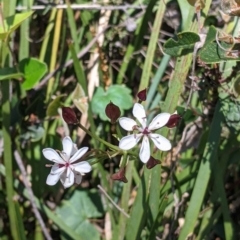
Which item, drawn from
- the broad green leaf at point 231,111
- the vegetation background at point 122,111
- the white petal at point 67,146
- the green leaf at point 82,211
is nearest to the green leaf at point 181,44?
the vegetation background at point 122,111

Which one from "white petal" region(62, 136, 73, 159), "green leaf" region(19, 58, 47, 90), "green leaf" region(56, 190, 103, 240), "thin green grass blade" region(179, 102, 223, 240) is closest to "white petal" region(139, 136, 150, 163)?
"white petal" region(62, 136, 73, 159)

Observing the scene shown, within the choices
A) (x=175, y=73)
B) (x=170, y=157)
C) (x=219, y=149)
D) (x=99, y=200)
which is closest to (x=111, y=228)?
(x=99, y=200)

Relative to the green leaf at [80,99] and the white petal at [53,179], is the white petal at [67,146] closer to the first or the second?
the white petal at [53,179]

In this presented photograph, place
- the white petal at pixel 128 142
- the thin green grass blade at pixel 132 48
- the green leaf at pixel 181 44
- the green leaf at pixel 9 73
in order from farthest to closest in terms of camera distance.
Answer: the thin green grass blade at pixel 132 48, the green leaf at pixel 9 73, the green leaf at pixel 181 44, the white petal at pixel 128 142

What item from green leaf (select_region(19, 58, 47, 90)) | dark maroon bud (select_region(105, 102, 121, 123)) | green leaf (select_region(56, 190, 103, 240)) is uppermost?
dark maroon bud (select_region(105, 102, 121, 123))

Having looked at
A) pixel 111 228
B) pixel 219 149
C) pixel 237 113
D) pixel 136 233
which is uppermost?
pixel 237 113

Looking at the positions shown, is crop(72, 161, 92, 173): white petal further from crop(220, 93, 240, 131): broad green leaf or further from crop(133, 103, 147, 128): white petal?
crop(220, 93, 240, 131): broad green leaf

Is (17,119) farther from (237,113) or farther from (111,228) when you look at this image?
(237,113)

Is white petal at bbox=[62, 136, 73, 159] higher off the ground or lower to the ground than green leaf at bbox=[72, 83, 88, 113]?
higher
